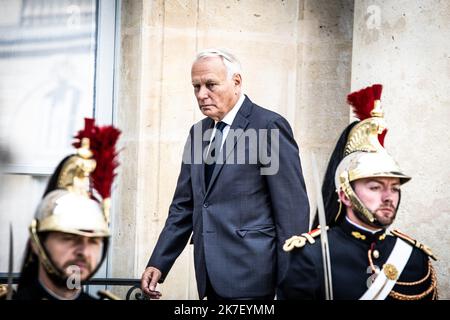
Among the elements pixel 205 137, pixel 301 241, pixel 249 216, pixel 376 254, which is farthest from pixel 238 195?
pixel 376 254

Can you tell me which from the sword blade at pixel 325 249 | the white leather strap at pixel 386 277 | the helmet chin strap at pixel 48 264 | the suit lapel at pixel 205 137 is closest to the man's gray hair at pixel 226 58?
the suit lapel at pixel 205 137

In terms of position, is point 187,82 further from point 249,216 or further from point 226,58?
point 249,216

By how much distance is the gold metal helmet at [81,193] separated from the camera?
3941 millimetres

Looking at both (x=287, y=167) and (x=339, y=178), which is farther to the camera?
(x=287, y=167)

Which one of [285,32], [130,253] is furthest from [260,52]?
[130,253]

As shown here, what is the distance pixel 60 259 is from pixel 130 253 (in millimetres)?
3313

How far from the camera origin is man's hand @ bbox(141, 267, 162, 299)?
5.59 metres

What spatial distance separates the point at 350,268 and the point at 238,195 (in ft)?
3.29

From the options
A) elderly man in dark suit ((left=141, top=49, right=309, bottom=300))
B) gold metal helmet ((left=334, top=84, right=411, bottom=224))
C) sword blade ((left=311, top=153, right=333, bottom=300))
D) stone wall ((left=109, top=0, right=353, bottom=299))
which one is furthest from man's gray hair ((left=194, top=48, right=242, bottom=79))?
stone wall ((left=109, top=0, right=353, bottom=299))

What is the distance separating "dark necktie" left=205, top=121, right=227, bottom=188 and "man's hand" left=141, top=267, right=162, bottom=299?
0.53m

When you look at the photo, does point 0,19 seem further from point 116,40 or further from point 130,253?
point 130,253

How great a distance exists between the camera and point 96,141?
4172 mm

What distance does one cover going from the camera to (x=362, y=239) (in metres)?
4.74
